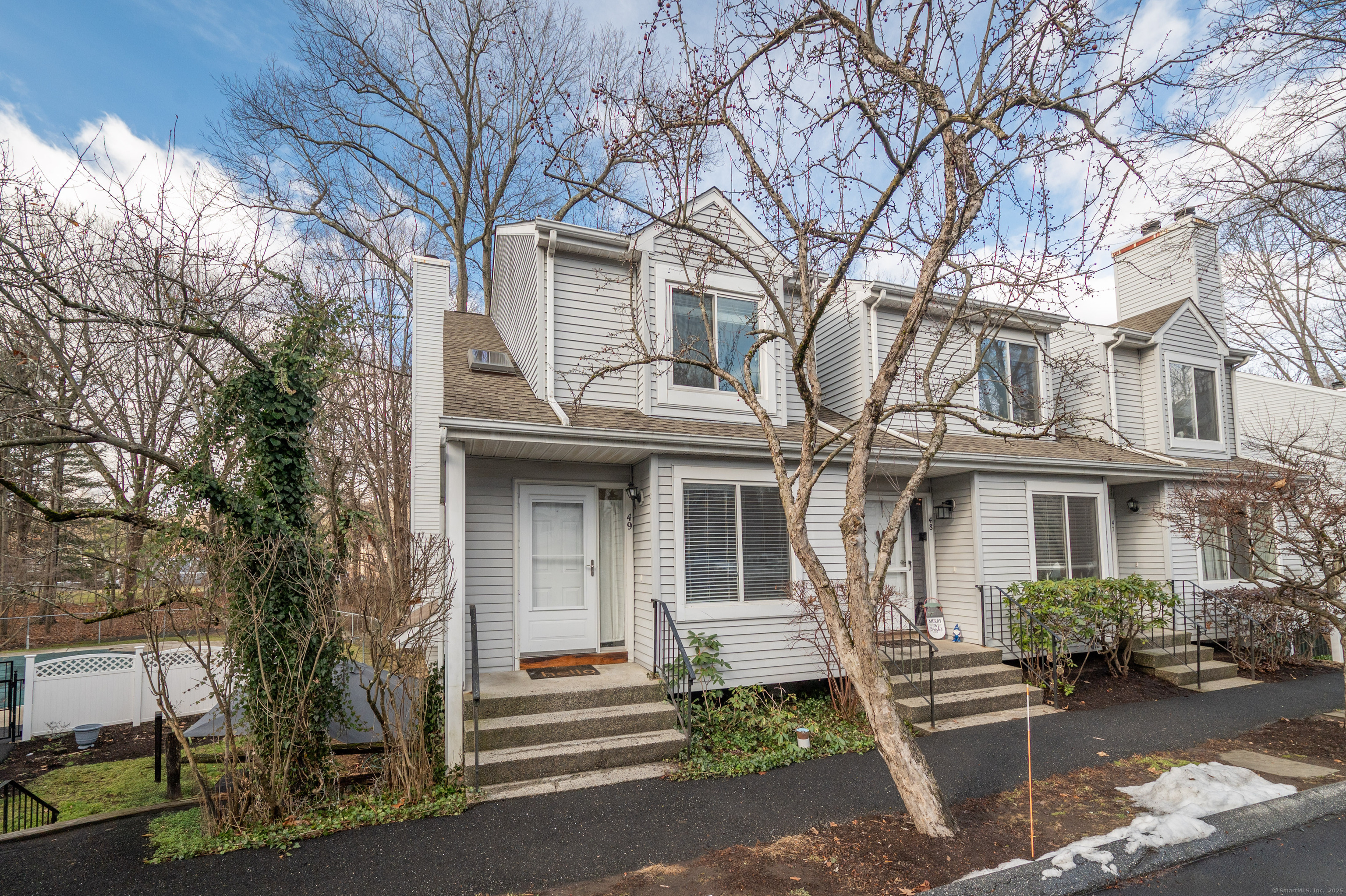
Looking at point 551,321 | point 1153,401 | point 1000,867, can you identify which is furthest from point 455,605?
point 1153,401

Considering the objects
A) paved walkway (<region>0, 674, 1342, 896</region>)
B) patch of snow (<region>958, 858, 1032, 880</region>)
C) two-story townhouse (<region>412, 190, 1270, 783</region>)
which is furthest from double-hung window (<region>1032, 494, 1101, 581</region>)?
patch of snow (<region>958, 858, 1032, 880</region>)

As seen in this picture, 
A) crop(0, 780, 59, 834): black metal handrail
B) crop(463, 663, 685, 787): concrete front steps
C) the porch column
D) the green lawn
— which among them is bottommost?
the green lawn

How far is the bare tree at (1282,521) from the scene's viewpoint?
277 inches

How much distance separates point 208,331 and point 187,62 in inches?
263

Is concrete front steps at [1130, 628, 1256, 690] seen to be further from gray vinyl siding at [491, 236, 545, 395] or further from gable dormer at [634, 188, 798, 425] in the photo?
gray vinyl siding at [491, 236, 545, 395]

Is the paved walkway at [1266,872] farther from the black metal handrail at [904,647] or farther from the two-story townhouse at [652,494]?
the black metal handrail at [904,647]

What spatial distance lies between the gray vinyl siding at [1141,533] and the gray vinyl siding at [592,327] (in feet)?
29.2

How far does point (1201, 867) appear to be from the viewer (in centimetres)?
418

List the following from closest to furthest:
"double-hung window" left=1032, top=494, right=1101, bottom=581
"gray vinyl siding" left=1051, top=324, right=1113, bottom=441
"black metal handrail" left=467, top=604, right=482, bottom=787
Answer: "black metal handrail" left=467, top=604, right=482, bottom=787 < "double-hung window" left=1032, top=494, right=1101, bottom=581 < "gray vinyl siding" left=1051, top=324, right=1113, bottom=441

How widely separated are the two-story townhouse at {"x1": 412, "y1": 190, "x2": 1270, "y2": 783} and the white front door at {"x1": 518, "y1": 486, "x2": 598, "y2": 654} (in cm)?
2

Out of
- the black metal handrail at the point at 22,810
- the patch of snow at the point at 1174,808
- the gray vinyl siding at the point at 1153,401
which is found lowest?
the black metal handrail at the point at 22,810

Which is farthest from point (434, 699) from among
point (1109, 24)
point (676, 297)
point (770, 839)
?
point (1109, 24)

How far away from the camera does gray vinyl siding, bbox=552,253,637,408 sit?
26.4 ft

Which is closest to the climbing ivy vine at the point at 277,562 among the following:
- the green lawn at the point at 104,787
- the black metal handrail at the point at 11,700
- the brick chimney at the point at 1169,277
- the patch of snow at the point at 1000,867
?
the green lawn at the point at 104,787
